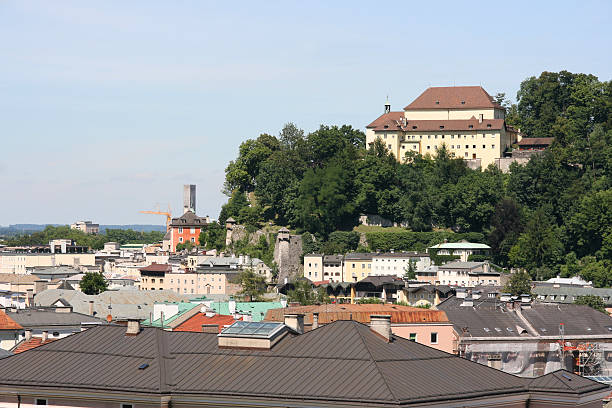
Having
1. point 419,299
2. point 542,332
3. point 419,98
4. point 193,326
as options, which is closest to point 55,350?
point 193,326

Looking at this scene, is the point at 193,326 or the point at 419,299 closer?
the point at 193,326

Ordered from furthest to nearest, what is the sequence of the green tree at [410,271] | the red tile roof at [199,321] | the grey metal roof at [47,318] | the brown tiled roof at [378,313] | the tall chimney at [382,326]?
1. the green tree at [410,271]
2. the grey metal roof at [47,318]
3. the red tile roof at [199,321]
4. the brown tiled roof at [378,313]
5. the tall chimney at [382,326]

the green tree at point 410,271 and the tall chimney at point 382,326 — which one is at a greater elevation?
the tall chimney at point 382,326

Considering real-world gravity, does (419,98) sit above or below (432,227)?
above

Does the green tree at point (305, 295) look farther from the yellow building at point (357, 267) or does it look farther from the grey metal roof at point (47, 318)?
the grey metal roof at point (47, 318)

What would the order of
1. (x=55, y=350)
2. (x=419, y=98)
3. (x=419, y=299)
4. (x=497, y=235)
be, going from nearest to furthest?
(x=55, y=350), (x=419, y=299), (x=497, y=235), (x=419, y=98)

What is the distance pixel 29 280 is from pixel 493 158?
51.4m

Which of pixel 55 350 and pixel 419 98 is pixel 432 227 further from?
pixel 55 350

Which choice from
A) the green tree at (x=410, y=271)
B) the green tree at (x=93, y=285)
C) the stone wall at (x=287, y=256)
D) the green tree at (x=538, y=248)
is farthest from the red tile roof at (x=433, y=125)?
the green tree at (x=93, y=285)

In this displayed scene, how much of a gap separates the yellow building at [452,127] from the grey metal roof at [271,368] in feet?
364

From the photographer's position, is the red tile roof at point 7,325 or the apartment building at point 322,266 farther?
the apartment building at point 322,266

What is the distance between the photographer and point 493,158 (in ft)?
461

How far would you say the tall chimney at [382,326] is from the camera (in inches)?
1234

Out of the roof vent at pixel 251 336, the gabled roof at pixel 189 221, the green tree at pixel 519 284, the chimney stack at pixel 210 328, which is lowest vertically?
the green tree at pixel 519 284
